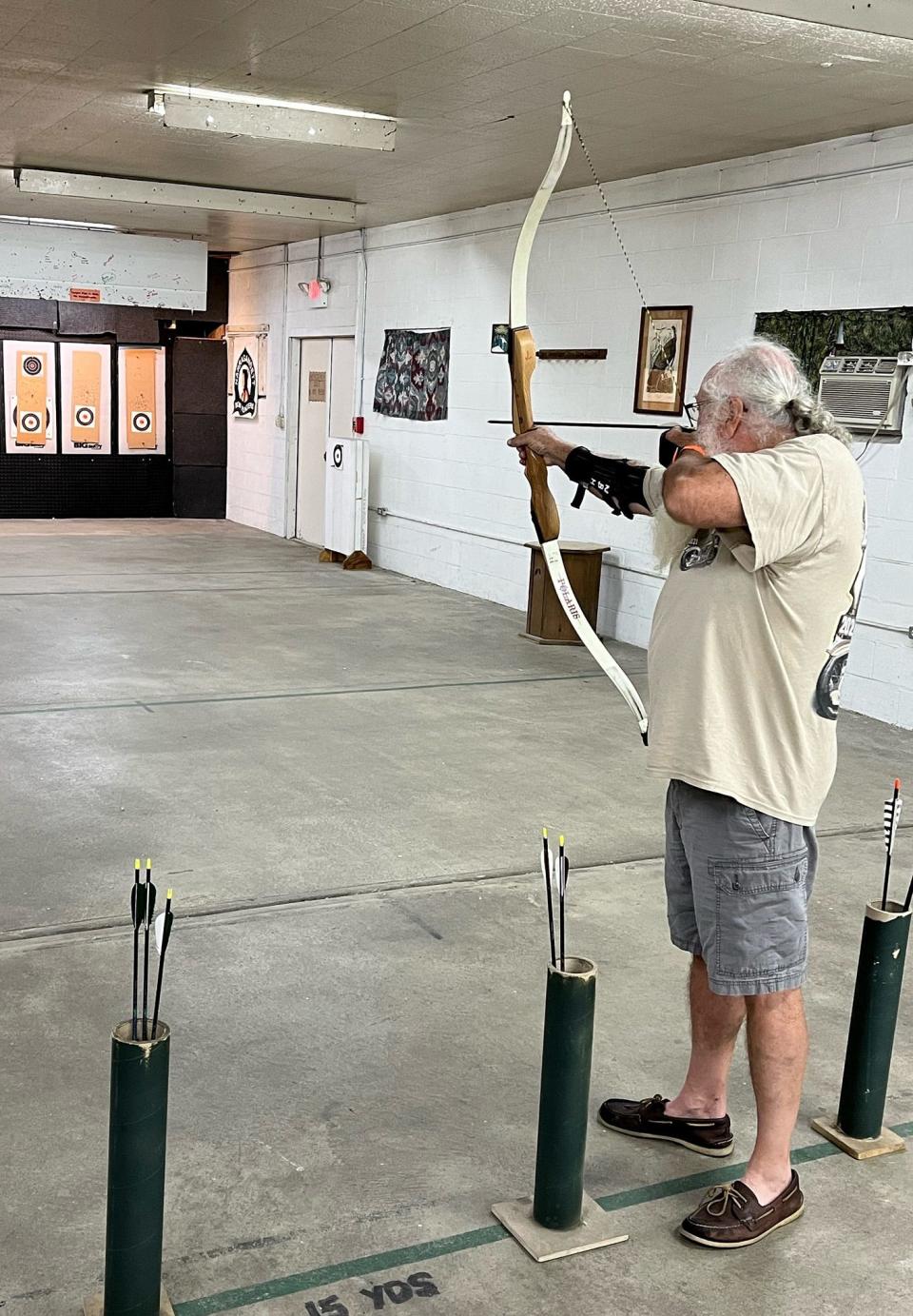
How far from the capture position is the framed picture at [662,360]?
7086mm

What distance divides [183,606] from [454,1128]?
6.11 m

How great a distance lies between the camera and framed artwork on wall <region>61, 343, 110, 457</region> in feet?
42.0

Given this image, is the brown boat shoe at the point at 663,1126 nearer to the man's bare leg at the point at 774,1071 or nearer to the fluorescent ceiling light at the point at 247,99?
the man's bare leg at the point at 774,1071

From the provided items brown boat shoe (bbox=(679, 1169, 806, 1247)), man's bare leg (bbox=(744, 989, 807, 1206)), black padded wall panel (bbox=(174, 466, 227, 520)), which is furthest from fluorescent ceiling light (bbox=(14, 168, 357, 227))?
brown boat shoe (bbox=(679, 1169, 806, 1247))

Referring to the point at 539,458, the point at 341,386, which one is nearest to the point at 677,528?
the point at 539,458

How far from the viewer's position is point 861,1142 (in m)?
2.46

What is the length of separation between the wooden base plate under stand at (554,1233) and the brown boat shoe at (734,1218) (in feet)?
0.42

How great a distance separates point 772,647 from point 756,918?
45cm

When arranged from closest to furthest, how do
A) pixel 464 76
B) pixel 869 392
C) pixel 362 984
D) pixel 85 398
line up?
1. pixel 362 984
2. pixel 464 76
3. pixel 869 392
4. pixel 85 398

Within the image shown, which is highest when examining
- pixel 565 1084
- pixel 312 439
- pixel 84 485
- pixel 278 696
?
pixel 312 439

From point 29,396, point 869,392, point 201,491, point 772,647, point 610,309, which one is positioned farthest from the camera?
point 201,491

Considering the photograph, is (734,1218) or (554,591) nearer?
(734,1218)

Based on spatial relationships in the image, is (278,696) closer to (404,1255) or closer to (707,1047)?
(707,1047)

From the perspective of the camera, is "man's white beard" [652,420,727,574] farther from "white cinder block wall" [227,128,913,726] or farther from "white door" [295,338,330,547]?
"white door" [295,338,330,547]
